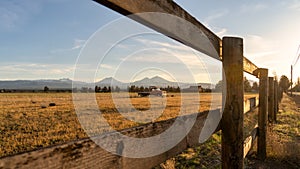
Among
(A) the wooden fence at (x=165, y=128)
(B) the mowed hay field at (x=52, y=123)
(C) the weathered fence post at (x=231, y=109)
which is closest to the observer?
(A) the wooden fence at (x=165, y=128)

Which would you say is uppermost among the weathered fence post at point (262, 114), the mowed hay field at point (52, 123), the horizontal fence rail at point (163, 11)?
the horizontal fence rail at point (163, 11)

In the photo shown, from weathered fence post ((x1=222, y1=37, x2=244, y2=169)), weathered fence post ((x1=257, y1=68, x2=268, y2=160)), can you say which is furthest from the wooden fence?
weathered fence post ((x1=257, y1=68, x2=268, y2=160))

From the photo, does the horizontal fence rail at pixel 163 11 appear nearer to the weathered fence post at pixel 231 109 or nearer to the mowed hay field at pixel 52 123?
the weathered fence post at pixel 231 109

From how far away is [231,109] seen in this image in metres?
2.28

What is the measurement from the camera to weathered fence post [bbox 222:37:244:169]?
7.45ft

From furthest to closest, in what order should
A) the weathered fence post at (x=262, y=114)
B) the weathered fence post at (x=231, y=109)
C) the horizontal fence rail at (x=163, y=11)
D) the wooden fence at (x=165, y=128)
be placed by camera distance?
the weathered fence post at (x=262, y=114) < the weathered fence post at (x=231, y=109) < the horizontal fence rail at (x=163, y=11) < the wooden fence at (x=165, y=128)

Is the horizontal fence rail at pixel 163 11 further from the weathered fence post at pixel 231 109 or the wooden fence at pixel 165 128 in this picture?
the weathered fence post at pixel 231 109

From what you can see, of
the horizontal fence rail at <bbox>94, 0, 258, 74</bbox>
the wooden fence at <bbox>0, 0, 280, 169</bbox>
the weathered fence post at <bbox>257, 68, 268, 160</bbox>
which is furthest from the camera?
the weathered fence post at <bbox>257, 68, 268, 160</bbox>

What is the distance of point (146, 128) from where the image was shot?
1223 mm

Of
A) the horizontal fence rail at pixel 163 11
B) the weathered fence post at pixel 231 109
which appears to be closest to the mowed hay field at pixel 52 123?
the weathered fence post at pixel 231 109

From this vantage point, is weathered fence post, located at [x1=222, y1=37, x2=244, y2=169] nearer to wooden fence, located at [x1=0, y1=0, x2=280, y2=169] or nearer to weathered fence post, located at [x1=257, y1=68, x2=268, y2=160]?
wooden fence, located at [x1=0, y1=0, x2=280, y2=169]

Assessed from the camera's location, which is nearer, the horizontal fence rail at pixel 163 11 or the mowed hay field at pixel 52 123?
the horizontal fence rail at pixel 163 11

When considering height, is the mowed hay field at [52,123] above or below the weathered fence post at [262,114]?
below

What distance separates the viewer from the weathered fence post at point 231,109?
2.27 metres
